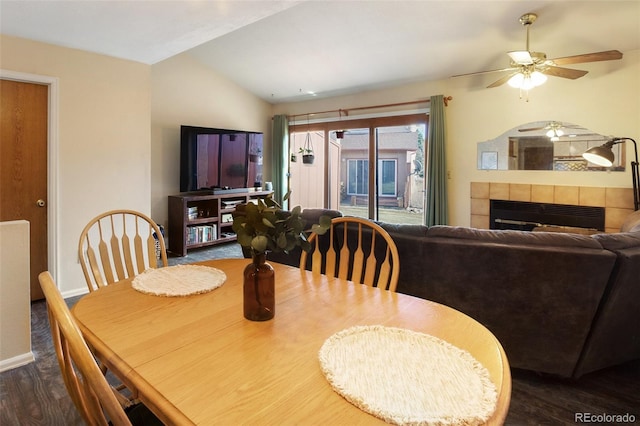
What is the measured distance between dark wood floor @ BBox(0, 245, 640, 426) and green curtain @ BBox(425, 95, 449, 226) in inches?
112

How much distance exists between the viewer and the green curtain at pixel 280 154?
6363 mm

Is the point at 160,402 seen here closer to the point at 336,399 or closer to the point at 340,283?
the point at 336,399

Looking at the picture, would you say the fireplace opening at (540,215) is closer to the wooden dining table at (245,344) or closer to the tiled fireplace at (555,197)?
the tiled fireplace at (555,197)

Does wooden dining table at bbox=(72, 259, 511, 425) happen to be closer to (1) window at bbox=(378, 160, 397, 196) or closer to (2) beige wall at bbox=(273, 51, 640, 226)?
(2) beige wall at bbox=(273, 51, 640, 226)

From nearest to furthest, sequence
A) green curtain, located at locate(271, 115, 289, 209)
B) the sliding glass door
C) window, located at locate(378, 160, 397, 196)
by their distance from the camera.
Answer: the sliding glass door, window, located at locate(378, 160, 397, 196), green curtain, located at locate(271, 115, 289, 209)

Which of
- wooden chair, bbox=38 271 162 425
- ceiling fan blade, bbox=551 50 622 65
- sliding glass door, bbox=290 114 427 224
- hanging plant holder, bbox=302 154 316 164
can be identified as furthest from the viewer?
hanging plant holder, bbox=302 154 316 164

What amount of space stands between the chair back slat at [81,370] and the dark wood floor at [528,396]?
124 cm

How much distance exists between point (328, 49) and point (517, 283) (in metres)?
A: 3.66

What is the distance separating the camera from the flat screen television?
5043mm

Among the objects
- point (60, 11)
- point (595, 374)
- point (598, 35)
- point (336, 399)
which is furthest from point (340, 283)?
point (598, 35)

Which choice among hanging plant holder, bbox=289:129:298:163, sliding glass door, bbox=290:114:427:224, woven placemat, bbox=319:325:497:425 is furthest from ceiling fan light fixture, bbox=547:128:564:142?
woven placemat, bbox=319:325:497:425

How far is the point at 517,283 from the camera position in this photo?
185 centimetres

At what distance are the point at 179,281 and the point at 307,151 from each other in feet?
16.4

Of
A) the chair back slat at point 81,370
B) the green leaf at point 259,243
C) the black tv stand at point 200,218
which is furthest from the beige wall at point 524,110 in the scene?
the chair back slat at point 81,370
